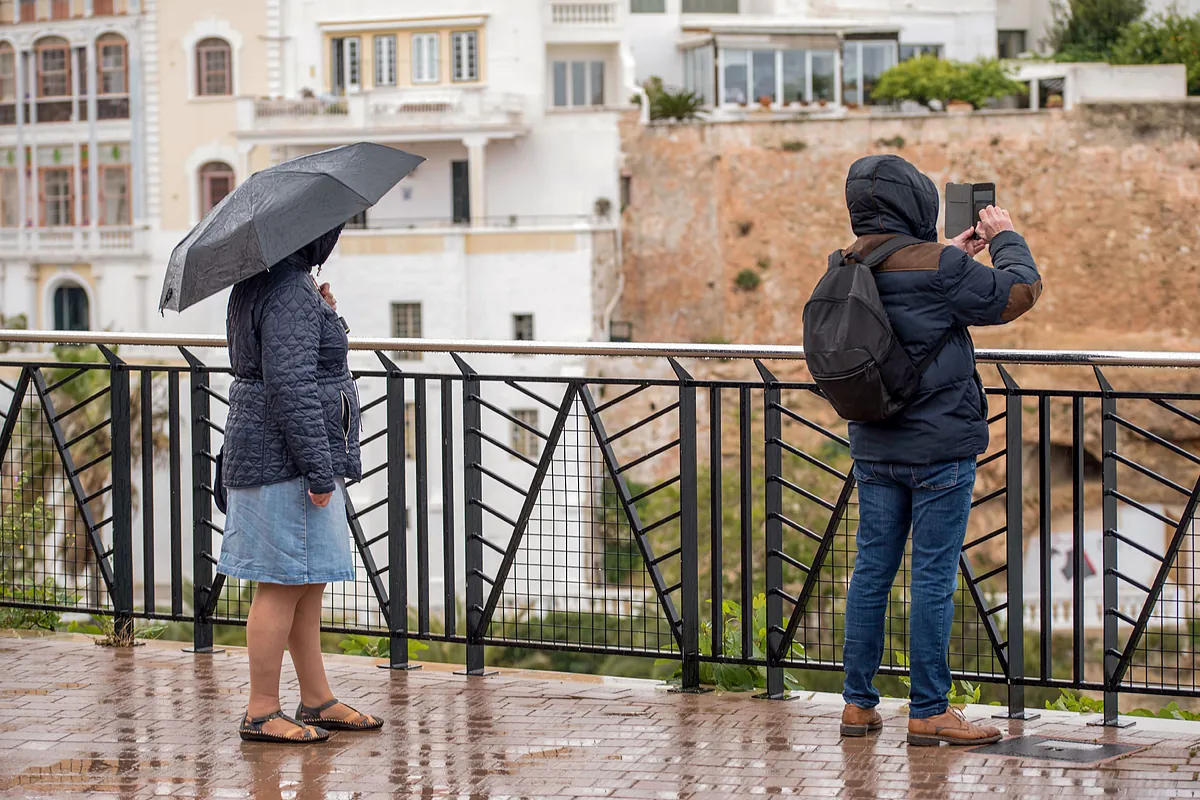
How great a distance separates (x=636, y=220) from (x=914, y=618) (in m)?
33.7

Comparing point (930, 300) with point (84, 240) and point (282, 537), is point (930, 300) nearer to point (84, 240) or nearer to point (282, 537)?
point (282, 537)

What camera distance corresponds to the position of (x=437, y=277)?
33.7m

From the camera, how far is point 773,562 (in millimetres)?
5406

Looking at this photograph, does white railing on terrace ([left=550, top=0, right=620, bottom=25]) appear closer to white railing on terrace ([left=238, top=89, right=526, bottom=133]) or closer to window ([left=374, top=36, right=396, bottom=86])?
white railing on terrace ([left=238, top=89, right=526, bottom=133])

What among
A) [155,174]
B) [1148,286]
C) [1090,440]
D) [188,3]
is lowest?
[1090,440]

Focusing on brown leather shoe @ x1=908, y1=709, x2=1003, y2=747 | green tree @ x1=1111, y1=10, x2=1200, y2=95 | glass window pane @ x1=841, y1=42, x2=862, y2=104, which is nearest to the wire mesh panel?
brown leather shoe @ x1=908, y1=709, x2=1003, y2=747

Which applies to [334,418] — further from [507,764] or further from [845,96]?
[845,96]

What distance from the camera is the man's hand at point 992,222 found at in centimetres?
455

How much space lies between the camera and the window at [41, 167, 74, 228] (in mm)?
39094

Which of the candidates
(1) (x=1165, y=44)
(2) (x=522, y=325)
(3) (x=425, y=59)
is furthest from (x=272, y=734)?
(1) (x=1165, y=44)

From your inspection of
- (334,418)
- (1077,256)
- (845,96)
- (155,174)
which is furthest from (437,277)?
(334,418)

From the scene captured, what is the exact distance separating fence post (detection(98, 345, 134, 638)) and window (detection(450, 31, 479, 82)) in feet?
106

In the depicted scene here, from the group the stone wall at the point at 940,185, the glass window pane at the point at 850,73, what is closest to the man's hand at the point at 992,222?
the stone wall at the point at 940,185

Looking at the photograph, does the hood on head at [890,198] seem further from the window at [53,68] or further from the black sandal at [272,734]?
the window at [53,68]
